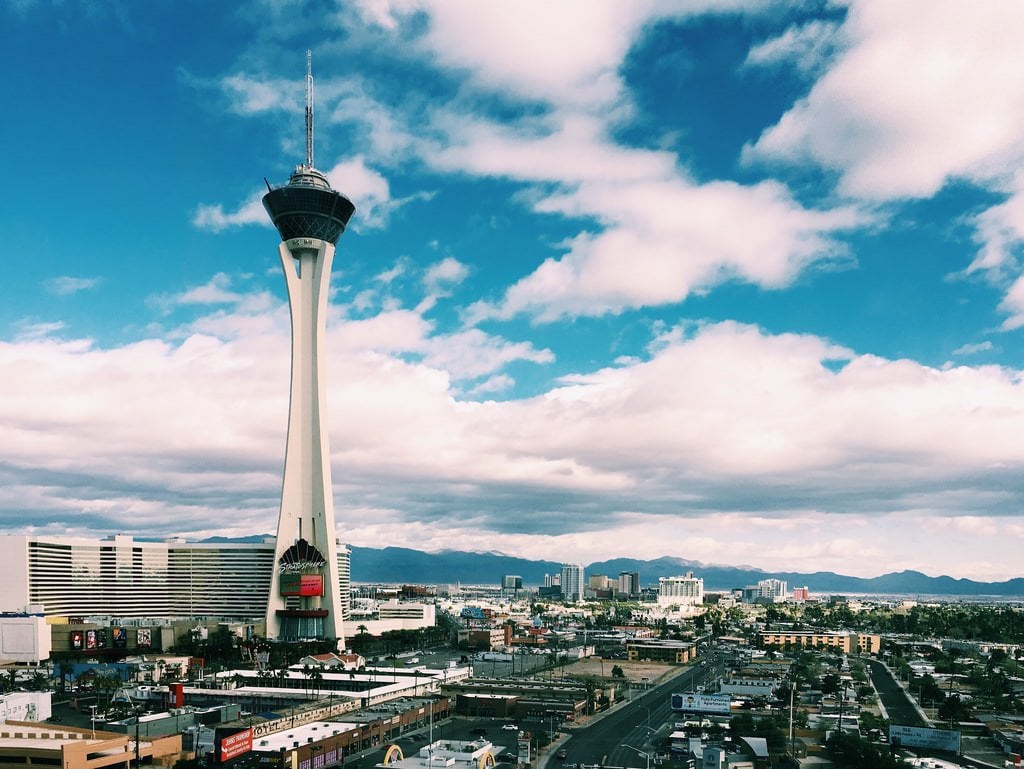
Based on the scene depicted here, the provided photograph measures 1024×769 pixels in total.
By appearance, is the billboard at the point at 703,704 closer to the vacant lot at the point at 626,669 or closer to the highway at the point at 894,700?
the highway at the point at 894,700

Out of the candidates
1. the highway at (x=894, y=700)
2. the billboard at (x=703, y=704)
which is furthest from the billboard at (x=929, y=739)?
the billboard at (x=703, y=704)

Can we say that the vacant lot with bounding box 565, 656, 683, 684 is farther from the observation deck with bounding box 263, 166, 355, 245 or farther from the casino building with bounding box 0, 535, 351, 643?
the observation deck with bounding box 263, 166, 355, 245

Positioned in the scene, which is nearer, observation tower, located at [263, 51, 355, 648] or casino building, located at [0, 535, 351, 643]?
observation tower, located at [263, 51, 355, 648]

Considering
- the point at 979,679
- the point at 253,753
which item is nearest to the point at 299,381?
the point at 253,753

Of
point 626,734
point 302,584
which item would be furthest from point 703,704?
point 302,584

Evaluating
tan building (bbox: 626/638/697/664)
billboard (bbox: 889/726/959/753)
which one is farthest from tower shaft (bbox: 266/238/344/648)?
billboard (bbox: 889/726/959/753)

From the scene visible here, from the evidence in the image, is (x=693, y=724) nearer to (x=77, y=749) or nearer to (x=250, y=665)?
(x=77, y=749)
